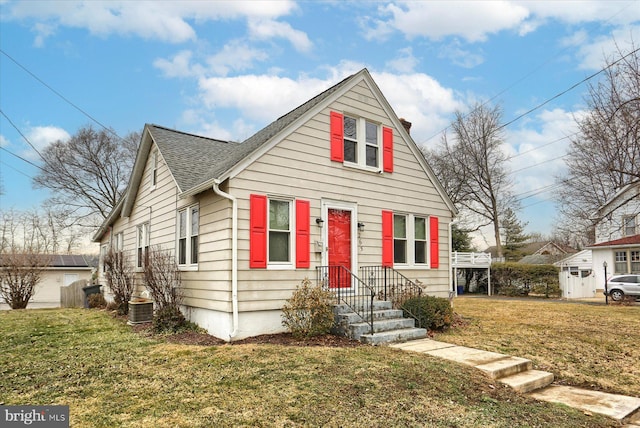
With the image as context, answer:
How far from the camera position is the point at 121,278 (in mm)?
12930

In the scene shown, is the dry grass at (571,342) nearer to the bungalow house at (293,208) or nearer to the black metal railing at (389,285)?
the black metal railing at (389,285)

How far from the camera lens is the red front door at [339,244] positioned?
9602 mm

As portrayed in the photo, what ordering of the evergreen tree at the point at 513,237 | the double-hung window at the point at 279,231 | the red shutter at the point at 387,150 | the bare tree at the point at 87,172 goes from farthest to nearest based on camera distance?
the evergreen tree at the point at 513,237 < the bare tree at the point at 87,172 < the red shutter at the point at 387,150 < the double-hung window at the point at 279,231

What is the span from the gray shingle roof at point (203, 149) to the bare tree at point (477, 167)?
72.0ft

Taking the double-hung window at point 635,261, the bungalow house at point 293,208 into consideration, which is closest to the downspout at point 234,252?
the bungalow house at point 293,208

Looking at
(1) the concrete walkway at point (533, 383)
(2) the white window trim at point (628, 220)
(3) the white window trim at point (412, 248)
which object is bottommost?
(1) the concrete walkway at point (533, 383)

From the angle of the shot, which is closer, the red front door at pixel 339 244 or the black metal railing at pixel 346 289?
the black metal railing at pixel 346 289

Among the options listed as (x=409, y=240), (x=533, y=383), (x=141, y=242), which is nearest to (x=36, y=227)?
(x=141, y=242)

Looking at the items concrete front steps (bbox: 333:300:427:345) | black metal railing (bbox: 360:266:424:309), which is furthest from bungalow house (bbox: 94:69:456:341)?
concrete front steps (bbox: 333:300:427:345)

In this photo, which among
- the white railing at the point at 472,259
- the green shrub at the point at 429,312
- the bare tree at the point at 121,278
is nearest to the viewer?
the green shrub at the point at 429,312

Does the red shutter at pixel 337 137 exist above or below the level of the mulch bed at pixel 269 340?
above

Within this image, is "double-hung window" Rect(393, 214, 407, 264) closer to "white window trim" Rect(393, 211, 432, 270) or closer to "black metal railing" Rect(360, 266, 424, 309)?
"white window trim" Rect(393, 211, 432, 270)

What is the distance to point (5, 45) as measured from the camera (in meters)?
10.7

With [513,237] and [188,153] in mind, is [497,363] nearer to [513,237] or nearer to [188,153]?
[188,153]
